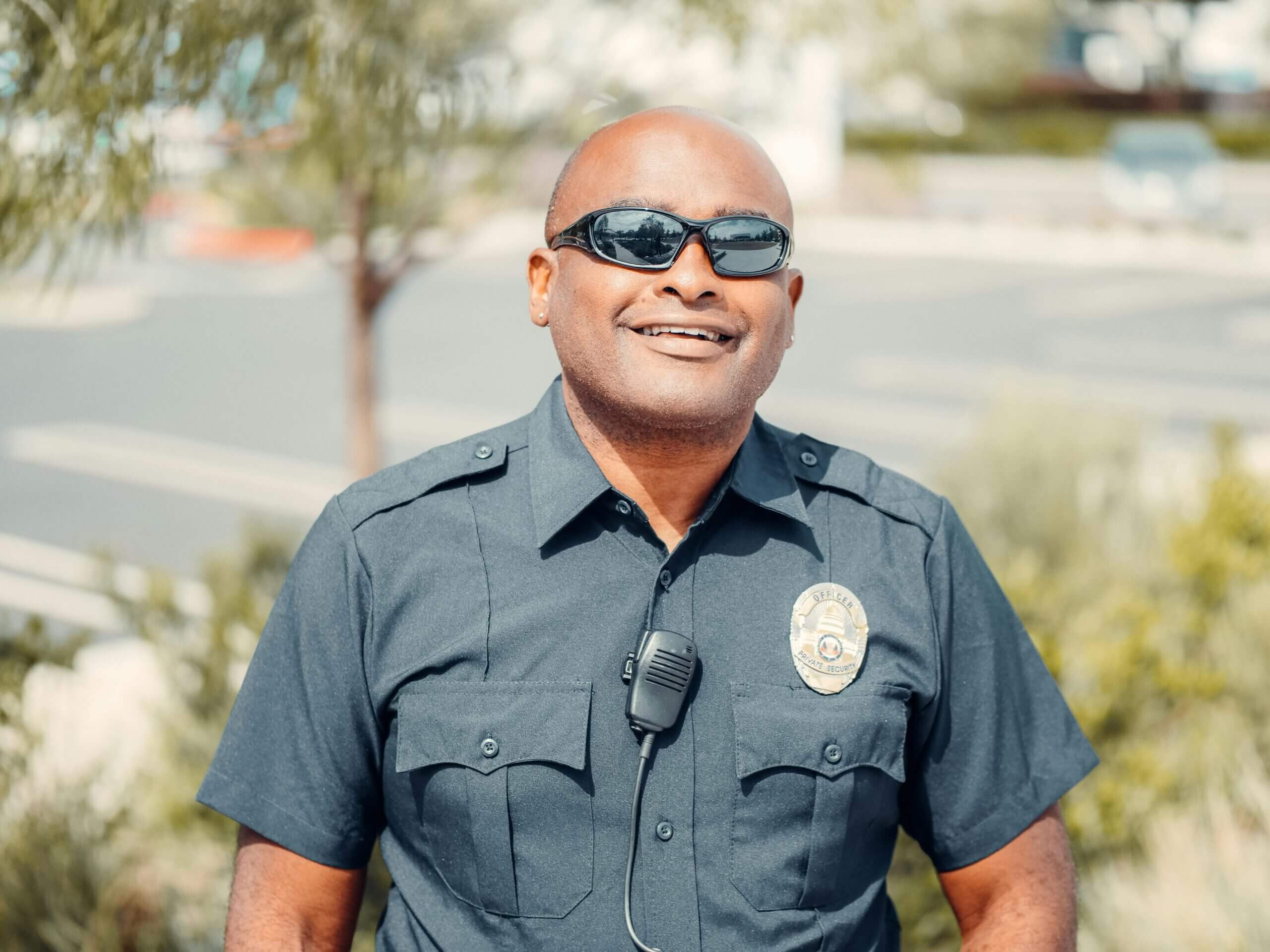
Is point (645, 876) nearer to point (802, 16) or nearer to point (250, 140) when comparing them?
point (250, 140)

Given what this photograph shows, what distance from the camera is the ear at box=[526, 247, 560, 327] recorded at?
192 centimetres

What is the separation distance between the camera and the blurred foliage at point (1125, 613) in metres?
3.52

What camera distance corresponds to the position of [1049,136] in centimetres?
3031

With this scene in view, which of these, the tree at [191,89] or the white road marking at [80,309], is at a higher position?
the tree at [191,89]

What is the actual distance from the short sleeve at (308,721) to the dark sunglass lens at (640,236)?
0.52 m

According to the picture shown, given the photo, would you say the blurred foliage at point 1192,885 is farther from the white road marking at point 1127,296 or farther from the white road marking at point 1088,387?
the white road marking at point 1127,296

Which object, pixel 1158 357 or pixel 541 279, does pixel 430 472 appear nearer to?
pixel 541 279

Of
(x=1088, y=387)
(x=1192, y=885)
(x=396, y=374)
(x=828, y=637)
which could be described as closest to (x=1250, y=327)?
(x=1088, y=387)

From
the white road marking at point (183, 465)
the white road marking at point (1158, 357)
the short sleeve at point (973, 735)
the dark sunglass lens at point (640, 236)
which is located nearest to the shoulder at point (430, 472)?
the dark sunglass lens at point (640, 236)

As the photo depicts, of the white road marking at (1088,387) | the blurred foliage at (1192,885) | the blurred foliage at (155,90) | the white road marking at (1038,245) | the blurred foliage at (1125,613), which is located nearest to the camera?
the blurred foliage at (155,90)

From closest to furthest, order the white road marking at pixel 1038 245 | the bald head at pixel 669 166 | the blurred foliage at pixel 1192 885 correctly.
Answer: the bald head at pixel 669 166
the blurred foliage at pixel 1192 885
the white road marking at pixel 1038 245

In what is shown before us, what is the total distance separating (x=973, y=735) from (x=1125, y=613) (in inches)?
95.4

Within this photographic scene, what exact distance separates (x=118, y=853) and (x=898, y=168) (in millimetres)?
3970

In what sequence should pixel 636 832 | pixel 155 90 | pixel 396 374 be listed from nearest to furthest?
1. pixel 636 832
2. pixel 155 90
3. pixel 396 374
